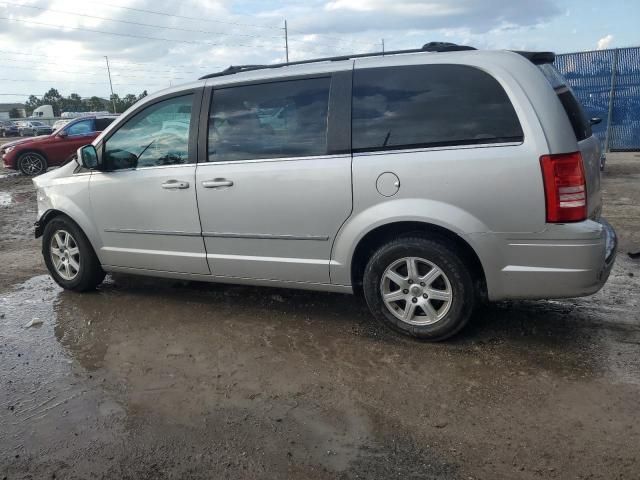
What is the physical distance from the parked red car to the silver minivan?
1167 centimetres

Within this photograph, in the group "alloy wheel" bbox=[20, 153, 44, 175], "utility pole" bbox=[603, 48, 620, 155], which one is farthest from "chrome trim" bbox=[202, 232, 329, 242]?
"alloy wheel" bbox=[20, 153, 44, 175]

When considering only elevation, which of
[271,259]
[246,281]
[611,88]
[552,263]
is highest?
[611,88]

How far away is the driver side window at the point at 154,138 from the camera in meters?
4.47

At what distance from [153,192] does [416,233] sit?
2175 millimetres

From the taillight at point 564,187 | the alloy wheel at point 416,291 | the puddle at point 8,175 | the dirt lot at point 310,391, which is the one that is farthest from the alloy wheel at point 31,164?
the taillight at point 564,187

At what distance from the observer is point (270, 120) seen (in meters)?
4.11

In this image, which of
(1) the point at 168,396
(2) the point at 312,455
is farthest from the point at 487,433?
(1) the point at 168,396

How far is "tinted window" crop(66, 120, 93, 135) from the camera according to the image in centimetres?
1551

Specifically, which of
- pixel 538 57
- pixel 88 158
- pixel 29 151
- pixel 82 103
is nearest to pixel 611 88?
pixel 538 57

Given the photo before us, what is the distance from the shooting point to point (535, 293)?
351 centimetres

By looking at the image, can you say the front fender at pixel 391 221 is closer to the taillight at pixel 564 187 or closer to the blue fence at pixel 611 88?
the taillight at pixel 564 187

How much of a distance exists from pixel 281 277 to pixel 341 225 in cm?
69

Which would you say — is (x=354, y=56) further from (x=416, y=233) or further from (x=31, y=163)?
(x=31, y=163)

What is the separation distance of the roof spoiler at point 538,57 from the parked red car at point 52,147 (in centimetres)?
1368
